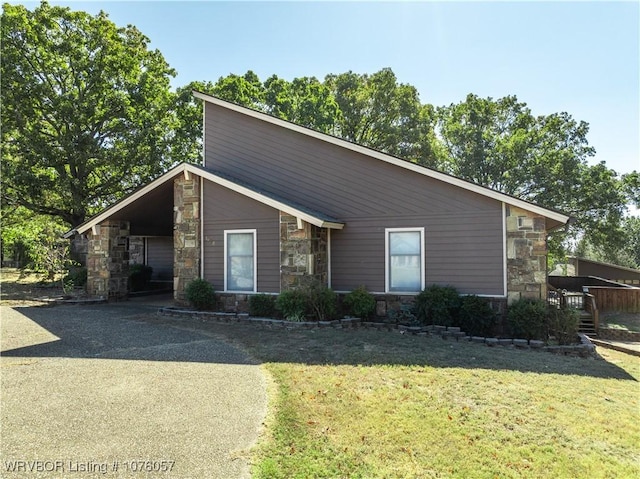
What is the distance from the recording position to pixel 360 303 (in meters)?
9.54

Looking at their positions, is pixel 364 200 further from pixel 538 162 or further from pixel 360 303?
pixel 538 162

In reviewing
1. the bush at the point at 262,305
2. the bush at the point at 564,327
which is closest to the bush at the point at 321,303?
the bush at the point at 262,305

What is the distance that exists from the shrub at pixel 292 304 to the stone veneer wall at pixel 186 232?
3.14 metres

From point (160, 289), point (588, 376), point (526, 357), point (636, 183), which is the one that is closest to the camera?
point (588, 376)

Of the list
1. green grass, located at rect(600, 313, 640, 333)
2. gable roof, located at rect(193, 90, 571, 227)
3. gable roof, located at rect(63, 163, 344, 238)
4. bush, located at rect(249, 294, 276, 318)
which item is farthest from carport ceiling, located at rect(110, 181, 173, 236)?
green grass, located at rect(600, 313, 640, 333)

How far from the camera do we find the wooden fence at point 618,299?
15.7 metres

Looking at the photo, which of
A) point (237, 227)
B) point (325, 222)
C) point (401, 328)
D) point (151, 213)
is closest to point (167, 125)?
point (151, 213)

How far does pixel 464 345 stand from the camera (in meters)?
7.53

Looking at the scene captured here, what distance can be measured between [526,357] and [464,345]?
1108mm

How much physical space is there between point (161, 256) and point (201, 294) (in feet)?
28.2

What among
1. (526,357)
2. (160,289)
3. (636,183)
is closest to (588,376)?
(526,357)

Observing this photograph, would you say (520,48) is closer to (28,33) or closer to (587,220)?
(587,220)

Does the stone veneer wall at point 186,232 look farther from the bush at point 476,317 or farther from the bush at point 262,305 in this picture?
the bush at point 476,317

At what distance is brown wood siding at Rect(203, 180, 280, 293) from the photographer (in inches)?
405
